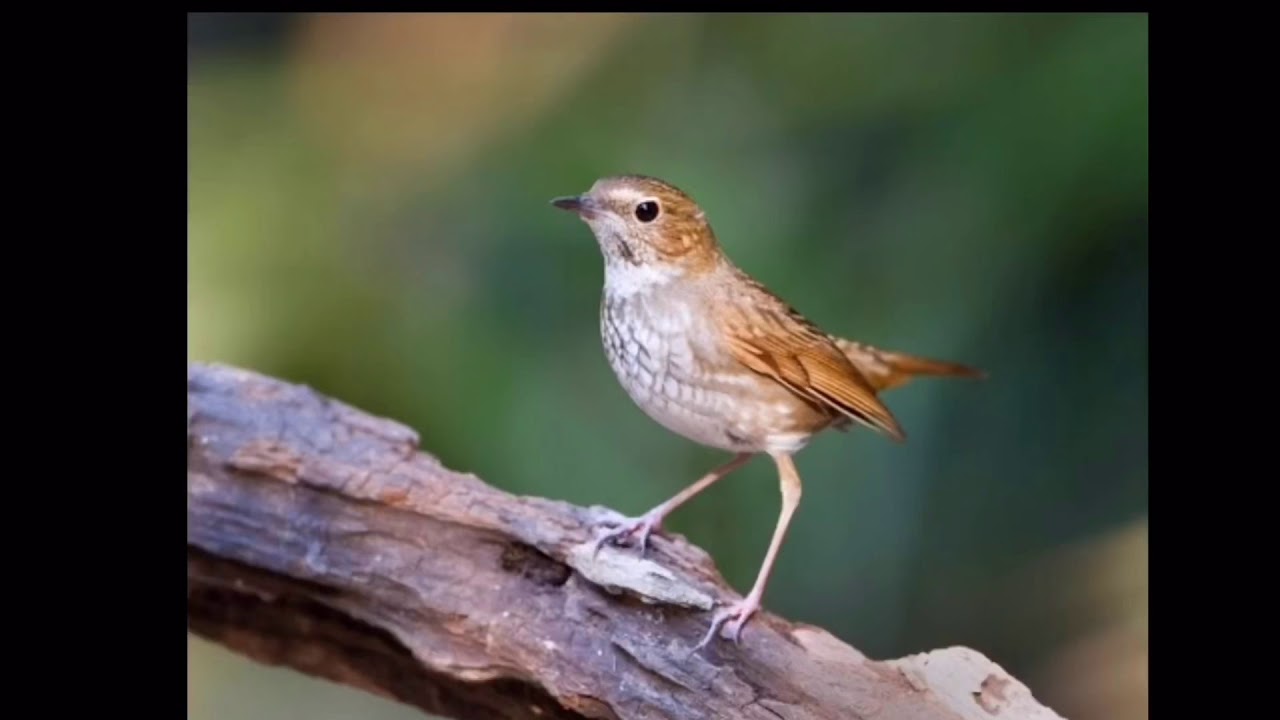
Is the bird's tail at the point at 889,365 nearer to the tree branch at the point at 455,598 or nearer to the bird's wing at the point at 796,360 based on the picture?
the bird's wing at the point at 796,360

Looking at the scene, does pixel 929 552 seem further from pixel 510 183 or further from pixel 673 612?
pixel 510 183

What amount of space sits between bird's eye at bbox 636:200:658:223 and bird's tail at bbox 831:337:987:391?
59cm

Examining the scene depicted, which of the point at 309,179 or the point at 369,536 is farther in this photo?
the point at 309,179

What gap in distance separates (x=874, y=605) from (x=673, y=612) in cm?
123

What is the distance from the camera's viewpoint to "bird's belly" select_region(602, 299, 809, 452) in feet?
9.64

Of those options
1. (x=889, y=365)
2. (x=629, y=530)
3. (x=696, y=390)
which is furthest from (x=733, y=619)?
(x=889, y=365)

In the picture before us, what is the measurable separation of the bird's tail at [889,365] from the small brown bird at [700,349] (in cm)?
18

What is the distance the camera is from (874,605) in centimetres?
377

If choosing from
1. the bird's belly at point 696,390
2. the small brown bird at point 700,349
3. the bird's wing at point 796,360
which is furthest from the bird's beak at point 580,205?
the bird's wing at point 796,360

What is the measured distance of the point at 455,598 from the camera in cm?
296

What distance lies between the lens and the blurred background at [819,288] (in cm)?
366

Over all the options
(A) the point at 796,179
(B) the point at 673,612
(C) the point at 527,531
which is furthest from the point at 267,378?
(A) the point at 796,179

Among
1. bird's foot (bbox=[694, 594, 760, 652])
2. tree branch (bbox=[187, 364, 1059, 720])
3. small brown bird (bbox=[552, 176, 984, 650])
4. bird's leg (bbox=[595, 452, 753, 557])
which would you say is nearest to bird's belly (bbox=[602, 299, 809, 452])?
small brown bird (bbox=[552, 176, 984, 650])

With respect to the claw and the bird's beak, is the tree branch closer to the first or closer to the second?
the claw
